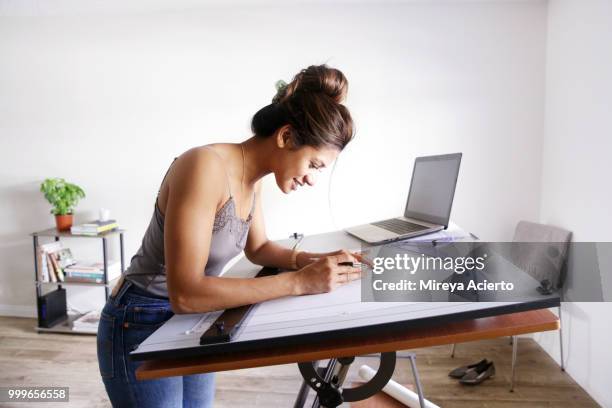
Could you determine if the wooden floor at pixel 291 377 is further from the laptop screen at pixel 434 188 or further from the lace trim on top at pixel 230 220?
the lace trim on top at pixel 230 220

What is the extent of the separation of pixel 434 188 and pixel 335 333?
52.3 inches

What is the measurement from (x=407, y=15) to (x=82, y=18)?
2295 millimetres

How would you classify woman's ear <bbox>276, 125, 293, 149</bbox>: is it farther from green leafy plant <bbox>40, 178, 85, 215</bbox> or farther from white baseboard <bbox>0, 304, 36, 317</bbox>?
white baseboard <bbox>0, 304, 36, 317</bbox>

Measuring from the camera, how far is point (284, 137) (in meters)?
0.96

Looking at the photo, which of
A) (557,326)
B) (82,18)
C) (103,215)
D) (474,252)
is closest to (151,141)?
(103,215)

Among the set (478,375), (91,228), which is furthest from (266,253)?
(91,228)

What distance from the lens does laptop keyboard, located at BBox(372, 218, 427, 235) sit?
161 centimetres

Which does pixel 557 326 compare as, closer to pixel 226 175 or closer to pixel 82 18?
pixel 226 175

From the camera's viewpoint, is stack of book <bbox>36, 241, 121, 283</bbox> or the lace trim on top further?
stack of book <bbox>36, 241, 121, 283</bbox>

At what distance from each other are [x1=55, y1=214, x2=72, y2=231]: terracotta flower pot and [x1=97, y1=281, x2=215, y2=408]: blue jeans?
90.3 inches

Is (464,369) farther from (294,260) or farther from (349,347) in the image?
(349,347)

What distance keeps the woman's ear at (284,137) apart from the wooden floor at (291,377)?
5.16 ft

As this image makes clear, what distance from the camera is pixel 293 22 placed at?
112 inches
